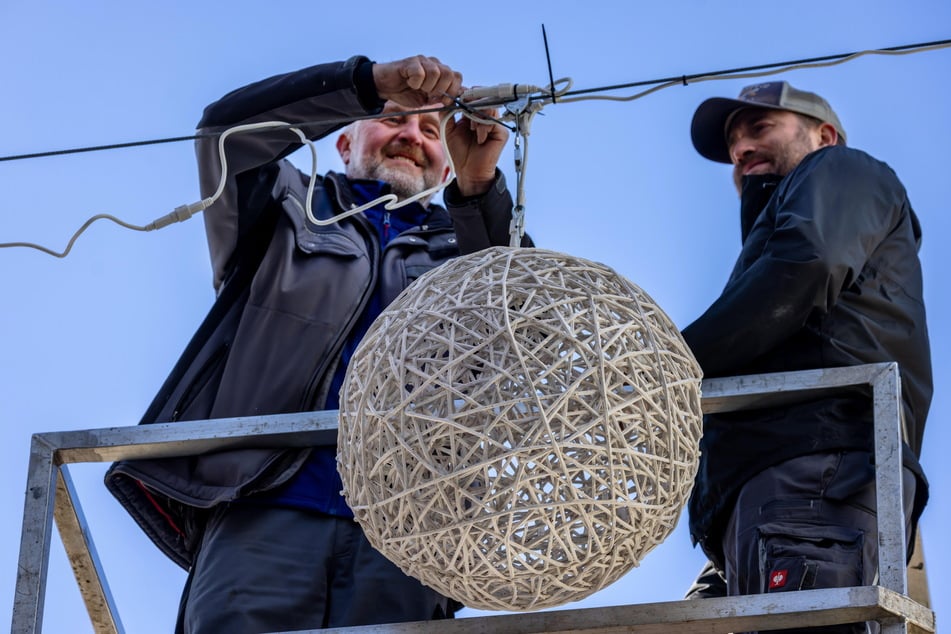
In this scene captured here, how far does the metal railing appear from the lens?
2396mm

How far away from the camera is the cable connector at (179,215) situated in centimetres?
286

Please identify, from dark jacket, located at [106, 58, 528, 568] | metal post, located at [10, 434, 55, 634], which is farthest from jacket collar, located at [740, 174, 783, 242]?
metal post, located at [10, 434, 55, 634]

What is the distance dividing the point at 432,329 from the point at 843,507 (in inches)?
37.3

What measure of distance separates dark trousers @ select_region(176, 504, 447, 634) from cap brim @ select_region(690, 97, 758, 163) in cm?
146

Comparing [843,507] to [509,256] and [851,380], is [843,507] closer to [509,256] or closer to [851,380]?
[851,380]

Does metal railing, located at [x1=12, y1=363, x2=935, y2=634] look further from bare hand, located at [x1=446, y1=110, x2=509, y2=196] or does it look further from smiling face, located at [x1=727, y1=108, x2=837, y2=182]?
smiling face, located at [x1=727, y1=108, x2=837, y2=182]

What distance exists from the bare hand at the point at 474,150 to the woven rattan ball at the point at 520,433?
85cm

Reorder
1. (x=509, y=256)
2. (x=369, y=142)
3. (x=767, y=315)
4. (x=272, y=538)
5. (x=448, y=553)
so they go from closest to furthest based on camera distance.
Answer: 1. (x=448, y=553)
2. (x=509, y=256)
3. (x=767, y=315)
4. (x=272, y=538)
5. (x=369, y=142)

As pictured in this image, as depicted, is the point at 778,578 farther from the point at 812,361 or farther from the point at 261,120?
the point at 261,120

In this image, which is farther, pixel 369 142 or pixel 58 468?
pixel 369 142

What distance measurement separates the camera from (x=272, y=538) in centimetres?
311

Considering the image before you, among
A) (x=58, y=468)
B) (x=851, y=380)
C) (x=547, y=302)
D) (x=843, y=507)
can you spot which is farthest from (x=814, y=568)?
(x=58, y=468)

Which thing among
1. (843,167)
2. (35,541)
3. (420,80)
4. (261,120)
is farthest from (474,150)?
(35,541)

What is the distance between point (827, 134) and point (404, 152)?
115 centimetres
